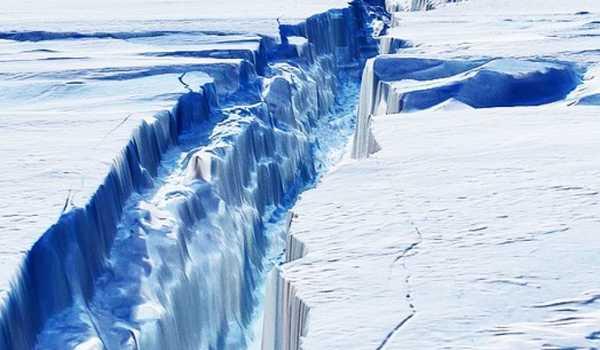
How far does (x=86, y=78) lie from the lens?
6.16 m

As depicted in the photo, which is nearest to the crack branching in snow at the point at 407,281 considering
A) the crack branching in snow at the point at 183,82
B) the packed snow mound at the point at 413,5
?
the crack branching in snow at the point at 183,82

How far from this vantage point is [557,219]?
9.51 ft

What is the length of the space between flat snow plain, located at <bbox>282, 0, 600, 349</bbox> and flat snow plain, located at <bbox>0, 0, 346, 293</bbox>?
932 millimetres

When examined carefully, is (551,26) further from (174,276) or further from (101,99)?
(174,276)

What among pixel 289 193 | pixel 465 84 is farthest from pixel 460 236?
pixel 289 193

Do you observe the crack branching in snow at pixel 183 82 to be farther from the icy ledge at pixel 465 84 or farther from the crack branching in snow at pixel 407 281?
the crack branching in snow at pixel 407 281

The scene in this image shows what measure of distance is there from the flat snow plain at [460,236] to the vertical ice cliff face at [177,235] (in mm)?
762

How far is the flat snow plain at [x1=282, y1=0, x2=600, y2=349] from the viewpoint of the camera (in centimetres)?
225

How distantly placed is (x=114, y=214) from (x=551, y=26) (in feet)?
16.1

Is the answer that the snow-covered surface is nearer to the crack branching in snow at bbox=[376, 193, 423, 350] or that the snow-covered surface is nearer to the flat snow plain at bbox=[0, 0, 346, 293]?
the crack branching in snow at bbox=[376, 193, 423, 350]

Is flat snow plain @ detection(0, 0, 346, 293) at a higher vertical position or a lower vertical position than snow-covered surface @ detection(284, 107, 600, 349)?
lower

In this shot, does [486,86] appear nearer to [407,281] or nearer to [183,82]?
[183,82]

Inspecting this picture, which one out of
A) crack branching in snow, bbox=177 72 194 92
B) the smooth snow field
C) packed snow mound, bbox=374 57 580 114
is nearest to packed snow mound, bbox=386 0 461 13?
the smooth snow field

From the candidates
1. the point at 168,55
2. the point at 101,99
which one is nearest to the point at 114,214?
the point at 101,99
